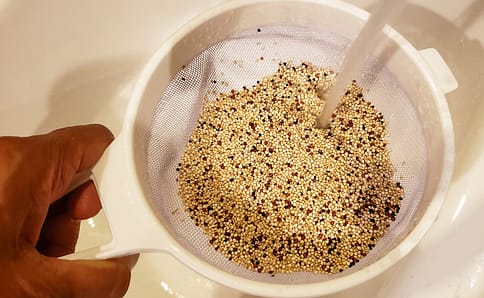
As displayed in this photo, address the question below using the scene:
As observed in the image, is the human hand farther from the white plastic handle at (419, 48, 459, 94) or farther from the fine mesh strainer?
the white plastic handle at (419, 48, 459, 94)

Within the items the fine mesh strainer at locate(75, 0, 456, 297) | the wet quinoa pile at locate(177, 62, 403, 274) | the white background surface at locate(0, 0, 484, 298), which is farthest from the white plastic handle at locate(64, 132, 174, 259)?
the white background surface at locate(0, 0, 484, 298)

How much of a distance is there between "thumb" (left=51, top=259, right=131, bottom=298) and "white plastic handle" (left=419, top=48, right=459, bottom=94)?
49 cm

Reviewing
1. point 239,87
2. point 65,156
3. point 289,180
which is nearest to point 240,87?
point 239,87

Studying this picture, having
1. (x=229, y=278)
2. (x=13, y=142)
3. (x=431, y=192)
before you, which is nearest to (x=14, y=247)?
(x=13, y=142)

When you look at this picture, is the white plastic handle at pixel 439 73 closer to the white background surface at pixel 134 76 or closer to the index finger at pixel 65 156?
the white background surface at pixel 134 76

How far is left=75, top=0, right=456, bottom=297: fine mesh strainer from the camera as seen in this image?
2.24 ft

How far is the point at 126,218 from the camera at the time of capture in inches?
27.0

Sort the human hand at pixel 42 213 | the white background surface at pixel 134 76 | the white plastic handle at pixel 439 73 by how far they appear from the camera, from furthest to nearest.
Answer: the white background surface at pixel 134 76 < the white plastic handle at pixel 439 73 < the human hand at pixel 42 213

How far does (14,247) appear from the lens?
648mm

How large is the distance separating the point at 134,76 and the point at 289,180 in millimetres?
434

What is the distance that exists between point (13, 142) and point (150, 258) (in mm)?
391

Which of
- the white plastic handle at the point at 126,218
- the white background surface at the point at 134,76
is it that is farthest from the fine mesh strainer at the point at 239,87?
the white background surface at the point at 134,76

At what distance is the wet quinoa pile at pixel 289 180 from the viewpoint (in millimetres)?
779

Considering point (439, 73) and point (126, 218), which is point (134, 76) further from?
point (439, 73)
